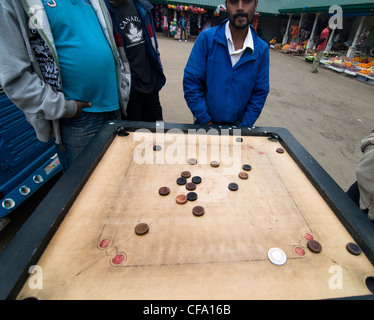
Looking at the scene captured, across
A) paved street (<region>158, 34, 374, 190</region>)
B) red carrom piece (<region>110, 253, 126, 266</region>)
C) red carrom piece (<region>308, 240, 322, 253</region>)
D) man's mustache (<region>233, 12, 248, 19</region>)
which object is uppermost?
man's mustache (<region>233, 12, 248, 19</region>)

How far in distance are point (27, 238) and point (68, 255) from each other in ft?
0.53

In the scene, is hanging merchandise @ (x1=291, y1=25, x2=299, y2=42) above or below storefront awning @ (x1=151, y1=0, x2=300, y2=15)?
below

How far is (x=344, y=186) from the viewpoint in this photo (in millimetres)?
2916

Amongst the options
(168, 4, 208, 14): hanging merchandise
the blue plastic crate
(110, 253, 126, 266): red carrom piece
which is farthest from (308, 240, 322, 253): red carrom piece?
(168, 4, 208, 14): hanging merchandise

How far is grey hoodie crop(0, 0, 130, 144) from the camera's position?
1112 millimetres

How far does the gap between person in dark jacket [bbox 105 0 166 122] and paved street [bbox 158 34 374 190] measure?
1.92 metres

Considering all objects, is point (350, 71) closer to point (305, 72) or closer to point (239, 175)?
point (305, 72)

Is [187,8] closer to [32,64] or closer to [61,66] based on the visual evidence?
[61,66]

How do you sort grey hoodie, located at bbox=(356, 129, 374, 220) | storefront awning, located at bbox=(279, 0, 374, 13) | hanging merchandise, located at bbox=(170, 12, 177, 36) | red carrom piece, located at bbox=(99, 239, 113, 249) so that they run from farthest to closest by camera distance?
hanging merchandise, located at bbox=(170, 12, 177, 36) < storefront awning, located at bbox=(279, 0, 374, 13) < grey hoodie, located at bbox=(356, 129, 374, 220) < red carrom piece, located at bbox=(99, 239, 113, 249)

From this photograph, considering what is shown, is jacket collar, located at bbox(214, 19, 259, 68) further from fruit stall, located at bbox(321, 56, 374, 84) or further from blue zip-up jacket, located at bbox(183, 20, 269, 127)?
fruit stall, located at bbox(321, 56, 374, 84)

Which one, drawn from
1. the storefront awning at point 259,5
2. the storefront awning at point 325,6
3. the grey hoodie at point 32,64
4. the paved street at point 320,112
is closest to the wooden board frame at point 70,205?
the grey hoodie at point 32,64

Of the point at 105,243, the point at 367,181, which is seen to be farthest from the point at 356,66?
the point at 105,243

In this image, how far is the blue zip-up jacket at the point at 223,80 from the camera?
175 cm
